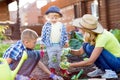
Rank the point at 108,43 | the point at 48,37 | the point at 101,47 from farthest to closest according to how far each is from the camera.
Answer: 1. the point at 48,37
2. the point at 108,43
3. the point at 101,47

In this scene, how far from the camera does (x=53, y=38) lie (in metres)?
5.01

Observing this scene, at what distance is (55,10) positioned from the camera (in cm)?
493

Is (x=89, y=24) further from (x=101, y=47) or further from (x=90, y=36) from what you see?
(x=101, y=47)

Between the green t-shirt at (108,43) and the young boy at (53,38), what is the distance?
0.83 meters

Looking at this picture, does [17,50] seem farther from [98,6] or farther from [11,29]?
[11,29]

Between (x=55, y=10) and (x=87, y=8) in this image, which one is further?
(x=87, y=8)

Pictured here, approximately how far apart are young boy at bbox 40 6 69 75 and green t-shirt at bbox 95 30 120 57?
0.83 meters

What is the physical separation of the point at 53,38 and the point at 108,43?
3.10ft

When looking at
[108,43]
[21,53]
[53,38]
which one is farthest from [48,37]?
[21,53]

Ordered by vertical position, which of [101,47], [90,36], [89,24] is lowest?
[101,47]

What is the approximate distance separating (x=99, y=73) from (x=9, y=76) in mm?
1729

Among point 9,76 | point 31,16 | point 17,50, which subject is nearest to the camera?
point 9,76

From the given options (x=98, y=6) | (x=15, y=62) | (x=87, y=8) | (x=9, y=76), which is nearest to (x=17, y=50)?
(x=15, y=62)

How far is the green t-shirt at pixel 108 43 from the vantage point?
4238mm
